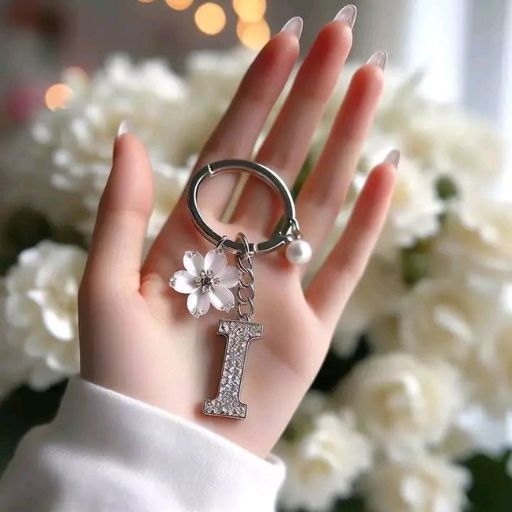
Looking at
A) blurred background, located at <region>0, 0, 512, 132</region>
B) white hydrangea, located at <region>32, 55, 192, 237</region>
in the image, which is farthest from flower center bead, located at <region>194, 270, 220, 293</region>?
blurred background, located at <region>0, 0, 512, 132</region>

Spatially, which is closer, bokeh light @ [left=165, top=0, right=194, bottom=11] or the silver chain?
the silver chain

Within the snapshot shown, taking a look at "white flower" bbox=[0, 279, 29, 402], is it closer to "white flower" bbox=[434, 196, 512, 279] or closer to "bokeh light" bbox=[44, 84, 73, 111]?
"white flower" bbox=[434, 196, 512, 279]

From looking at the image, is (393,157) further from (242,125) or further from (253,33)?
(253,33)

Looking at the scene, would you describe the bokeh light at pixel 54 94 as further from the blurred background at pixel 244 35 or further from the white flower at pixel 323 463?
the white flower at pixel 323 463

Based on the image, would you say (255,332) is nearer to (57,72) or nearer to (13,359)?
(13,359)

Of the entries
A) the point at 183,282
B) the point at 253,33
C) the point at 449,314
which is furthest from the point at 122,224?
the point at 253,33

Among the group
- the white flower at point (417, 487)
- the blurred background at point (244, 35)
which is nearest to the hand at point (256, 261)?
the white flower at point (417, 487)
